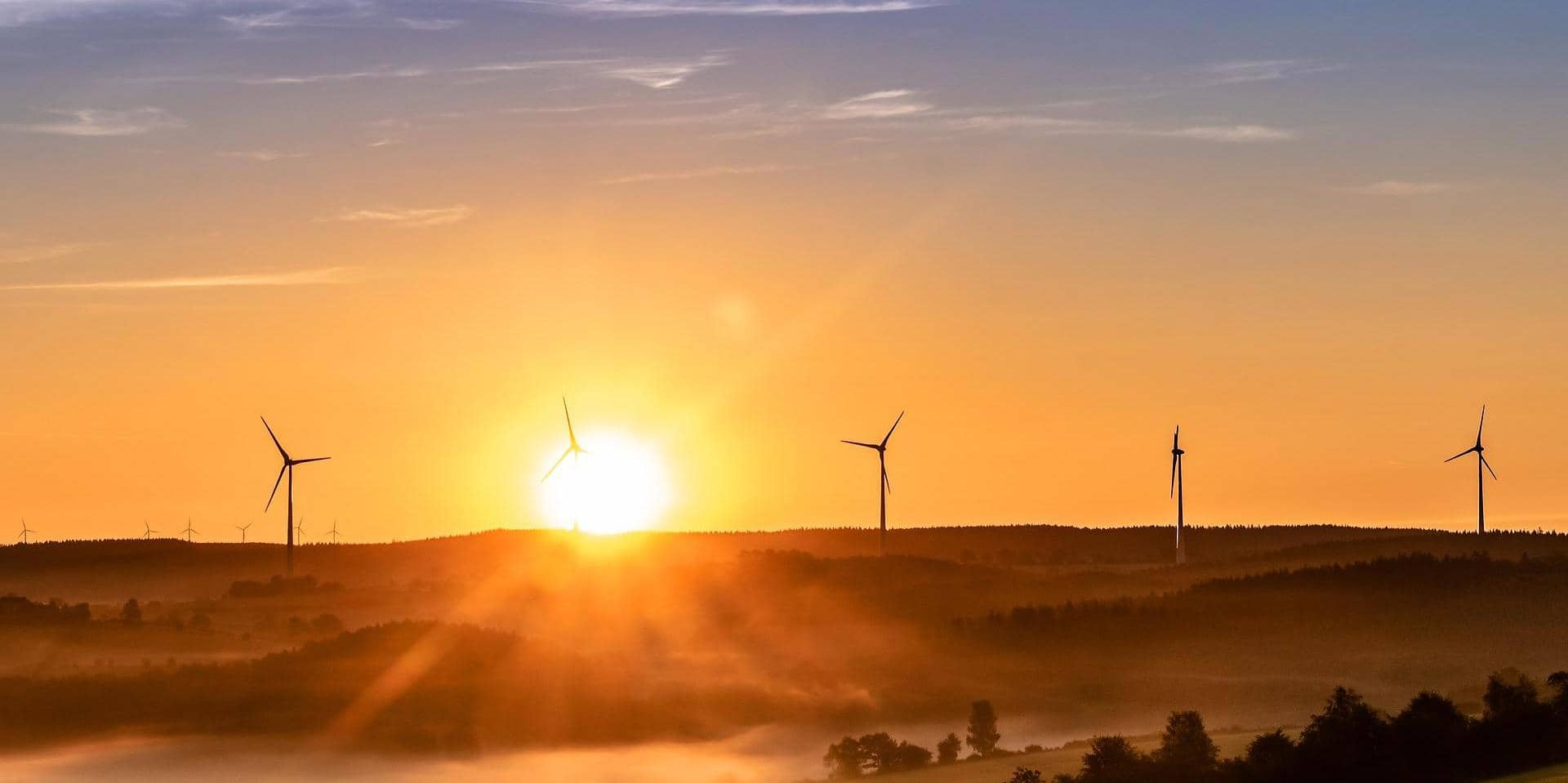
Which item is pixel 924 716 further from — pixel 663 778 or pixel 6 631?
pixel 6 631

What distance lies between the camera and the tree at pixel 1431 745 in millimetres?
47281

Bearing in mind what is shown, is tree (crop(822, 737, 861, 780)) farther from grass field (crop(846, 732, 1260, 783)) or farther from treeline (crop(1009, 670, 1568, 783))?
treeline (crop(1009, 670, 1568, 783))

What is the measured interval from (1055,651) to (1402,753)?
371 ft

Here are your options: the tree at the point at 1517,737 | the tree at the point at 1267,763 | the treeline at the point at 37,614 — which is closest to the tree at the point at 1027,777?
the tree at the point at 1267,763

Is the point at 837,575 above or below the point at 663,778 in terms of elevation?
above

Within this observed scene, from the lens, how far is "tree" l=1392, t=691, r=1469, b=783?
47281mm

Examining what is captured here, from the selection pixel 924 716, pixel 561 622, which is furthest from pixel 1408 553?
pixel 561 622

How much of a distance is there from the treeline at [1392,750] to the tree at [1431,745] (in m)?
0.02

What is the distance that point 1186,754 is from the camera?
51.6 metres

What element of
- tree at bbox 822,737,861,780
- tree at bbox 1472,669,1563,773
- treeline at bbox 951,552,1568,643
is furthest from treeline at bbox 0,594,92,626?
tree at bbox 1472,669,1563,773

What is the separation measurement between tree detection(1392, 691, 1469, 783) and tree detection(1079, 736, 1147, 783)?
584 cm

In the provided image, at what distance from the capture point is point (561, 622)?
182875 mm

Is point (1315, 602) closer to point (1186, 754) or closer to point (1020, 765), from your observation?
point (1020, 765)

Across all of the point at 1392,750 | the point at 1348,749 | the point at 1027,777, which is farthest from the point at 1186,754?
the point at 1392,750
